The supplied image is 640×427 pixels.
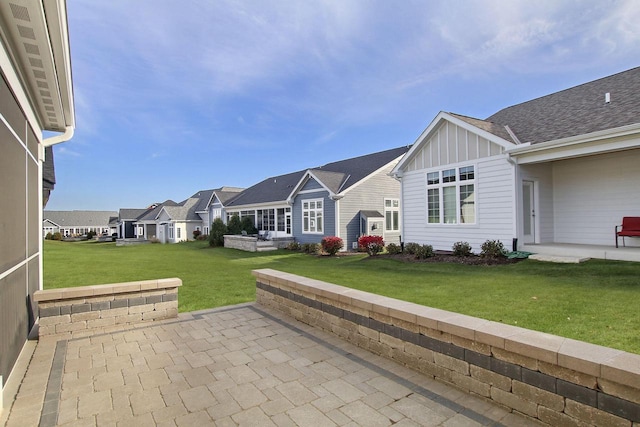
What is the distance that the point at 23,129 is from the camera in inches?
167

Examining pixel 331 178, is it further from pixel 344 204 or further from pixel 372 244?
pixel 372 244

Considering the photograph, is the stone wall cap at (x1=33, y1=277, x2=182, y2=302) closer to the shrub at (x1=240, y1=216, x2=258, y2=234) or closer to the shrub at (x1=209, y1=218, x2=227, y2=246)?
the shrub at (x1=209, y1=218, x2=227, y2=246)

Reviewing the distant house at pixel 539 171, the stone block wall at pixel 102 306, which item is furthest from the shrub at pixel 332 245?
the stone block wall at pixel 102 306

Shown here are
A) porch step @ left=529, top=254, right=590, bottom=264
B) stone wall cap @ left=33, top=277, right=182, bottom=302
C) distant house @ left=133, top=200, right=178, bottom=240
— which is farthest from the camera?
distant house @ left=133, top=200, right=178, bottom=240

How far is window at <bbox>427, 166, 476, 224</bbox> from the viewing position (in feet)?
38.2

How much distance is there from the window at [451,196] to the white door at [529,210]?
1501mm

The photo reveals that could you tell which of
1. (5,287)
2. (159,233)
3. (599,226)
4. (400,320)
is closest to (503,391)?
(400,320)

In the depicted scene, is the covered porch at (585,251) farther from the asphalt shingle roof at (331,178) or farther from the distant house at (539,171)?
the asphalt shingle roof at (331,178)

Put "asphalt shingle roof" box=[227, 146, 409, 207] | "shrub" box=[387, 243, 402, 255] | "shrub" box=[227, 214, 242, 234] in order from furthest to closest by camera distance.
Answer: "shrub" box=[227, 214, 242, 234]
"asphalt shingle roof" box=[227, 146, 409, 207]
"shrub" box=[387, 243, 402, 255]

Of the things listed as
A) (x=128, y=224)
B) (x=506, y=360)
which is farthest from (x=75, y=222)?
(x=506, y=360)

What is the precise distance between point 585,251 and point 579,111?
503cm

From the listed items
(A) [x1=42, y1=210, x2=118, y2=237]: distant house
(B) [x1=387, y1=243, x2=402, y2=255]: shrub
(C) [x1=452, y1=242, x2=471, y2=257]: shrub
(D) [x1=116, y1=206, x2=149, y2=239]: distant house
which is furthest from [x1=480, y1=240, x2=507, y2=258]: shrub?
(A) [x1=42, y1=210, x2=118, y2=237]: distant house

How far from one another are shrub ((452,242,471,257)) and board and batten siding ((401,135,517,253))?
1.03 feet

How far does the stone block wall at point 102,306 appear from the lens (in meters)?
4.49
